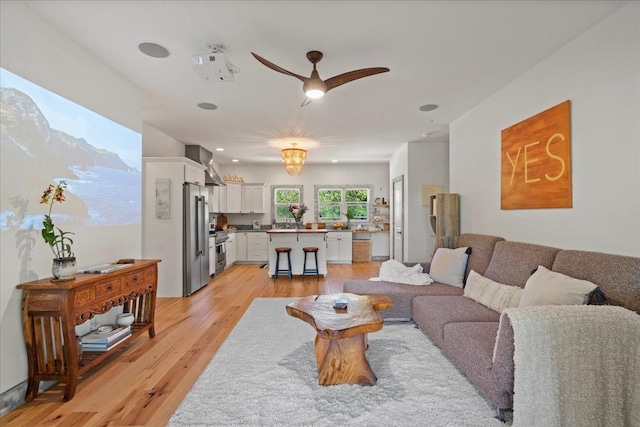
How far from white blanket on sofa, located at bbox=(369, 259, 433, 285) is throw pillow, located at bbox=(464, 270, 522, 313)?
0.60 meters

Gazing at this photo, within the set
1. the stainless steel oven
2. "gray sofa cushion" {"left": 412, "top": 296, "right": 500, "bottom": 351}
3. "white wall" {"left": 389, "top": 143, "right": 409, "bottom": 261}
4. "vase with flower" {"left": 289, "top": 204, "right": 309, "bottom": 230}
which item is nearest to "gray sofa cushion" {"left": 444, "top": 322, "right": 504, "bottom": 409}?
"gray sofa cushion" {"left": 412, "top": 296, "right": 500, "bottom": 351}

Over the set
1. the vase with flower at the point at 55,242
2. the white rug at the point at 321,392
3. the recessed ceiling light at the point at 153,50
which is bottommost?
the white rug at the point at 321,392

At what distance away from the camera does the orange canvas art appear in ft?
8.76

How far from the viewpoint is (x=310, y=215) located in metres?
9.04

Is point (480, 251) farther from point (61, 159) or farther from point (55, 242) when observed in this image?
point (61, 159)

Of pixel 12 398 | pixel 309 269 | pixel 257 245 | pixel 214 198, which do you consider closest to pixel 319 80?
pixel 12 398

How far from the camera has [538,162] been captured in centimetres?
299

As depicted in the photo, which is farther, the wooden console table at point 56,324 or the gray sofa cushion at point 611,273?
the wooden console table at point 56,324

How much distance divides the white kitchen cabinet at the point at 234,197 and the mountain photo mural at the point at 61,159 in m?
4.87

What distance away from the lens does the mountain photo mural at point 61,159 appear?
214 cm

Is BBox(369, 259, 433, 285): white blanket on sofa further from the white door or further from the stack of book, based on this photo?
the stack of book

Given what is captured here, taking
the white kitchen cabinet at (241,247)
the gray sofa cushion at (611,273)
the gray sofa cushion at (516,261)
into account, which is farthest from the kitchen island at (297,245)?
the gray sofa cushion at (611,273)

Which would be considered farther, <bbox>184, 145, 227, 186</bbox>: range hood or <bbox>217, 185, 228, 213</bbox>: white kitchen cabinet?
<bbox>217, 185, 228, 213</bbox>: white kitchen cabinet

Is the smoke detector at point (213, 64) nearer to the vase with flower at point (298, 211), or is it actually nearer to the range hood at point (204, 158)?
the range hood at point (204, 158)
